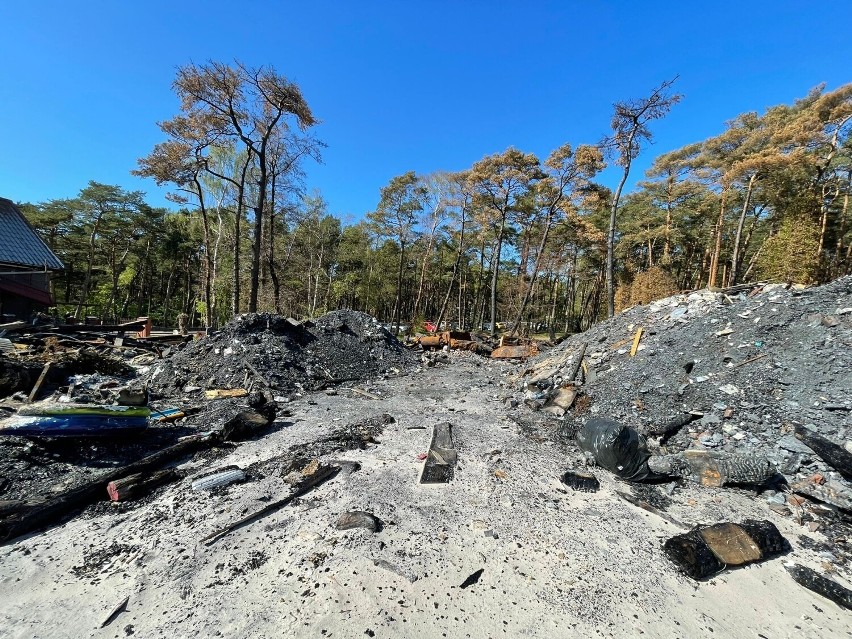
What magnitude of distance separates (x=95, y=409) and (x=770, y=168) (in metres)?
23.9

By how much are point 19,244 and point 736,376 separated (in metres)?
26.7

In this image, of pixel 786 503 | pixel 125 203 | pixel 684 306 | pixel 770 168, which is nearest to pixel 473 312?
pixel 770 168

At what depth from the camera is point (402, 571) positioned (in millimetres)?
2455

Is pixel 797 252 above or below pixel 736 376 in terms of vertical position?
above

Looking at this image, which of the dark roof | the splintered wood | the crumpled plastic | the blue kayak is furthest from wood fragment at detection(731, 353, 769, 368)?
the dark roof

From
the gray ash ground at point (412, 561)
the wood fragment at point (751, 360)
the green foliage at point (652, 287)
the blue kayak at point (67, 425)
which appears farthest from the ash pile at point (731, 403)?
the green foliage at point (652, 287)

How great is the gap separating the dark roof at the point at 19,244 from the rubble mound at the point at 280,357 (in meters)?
13.0

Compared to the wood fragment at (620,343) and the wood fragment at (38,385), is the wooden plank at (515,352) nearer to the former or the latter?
the wood fragment at (620,343)

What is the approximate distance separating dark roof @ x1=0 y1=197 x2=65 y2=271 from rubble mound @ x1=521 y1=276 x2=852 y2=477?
22367 millimetres

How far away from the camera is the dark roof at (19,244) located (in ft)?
48.9

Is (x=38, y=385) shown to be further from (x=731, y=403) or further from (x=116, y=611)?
(x=731, y=403)

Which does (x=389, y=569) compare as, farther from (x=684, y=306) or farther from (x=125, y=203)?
(x=125, y=203)

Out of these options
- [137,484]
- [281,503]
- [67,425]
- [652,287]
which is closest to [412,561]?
[281,503]

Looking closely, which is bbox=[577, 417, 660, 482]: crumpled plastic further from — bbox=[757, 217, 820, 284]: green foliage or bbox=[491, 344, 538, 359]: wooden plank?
bbox=[757, 217, 820, 284]: green foliage
